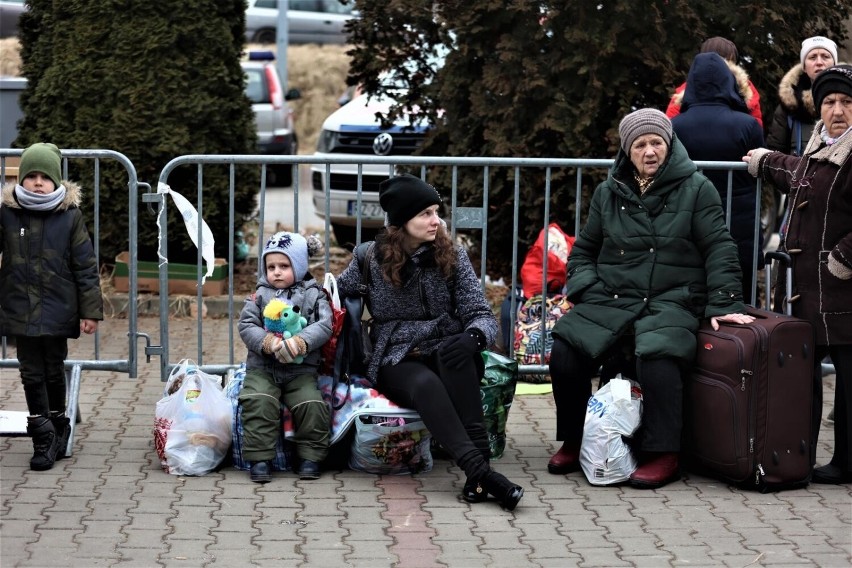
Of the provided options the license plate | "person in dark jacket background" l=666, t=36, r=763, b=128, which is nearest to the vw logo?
the license plate

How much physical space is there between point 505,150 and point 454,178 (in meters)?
1.62

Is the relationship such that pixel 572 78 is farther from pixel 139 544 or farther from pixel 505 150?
pixel 139 544

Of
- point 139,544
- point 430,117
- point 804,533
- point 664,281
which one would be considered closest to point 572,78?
point 430,117

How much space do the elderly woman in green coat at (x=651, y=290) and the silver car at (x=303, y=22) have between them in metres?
20.9

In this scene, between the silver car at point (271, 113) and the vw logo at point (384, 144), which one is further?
the silver car at point (271, 113)

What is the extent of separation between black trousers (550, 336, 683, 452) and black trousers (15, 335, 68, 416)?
223 centimetres

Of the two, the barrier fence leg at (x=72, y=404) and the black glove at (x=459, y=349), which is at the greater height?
the black glove at (x=459, y=349)

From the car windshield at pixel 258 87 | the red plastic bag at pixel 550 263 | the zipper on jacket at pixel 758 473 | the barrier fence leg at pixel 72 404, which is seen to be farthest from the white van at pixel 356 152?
A: the car windshield at pixel 258 87

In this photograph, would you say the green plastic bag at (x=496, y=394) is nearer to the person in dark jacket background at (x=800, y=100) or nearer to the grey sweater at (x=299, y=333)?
the grey sweater at (x=299, y=333)

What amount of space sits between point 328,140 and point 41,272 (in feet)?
20.0

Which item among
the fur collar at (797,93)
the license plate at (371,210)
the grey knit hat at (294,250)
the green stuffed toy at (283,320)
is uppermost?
the fur collar at (797,93)

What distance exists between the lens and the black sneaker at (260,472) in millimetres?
5793

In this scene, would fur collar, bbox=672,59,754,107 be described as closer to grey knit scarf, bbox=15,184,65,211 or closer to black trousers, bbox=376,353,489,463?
black trousers, bbox=376,353,489,463

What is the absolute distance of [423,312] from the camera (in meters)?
5.92
